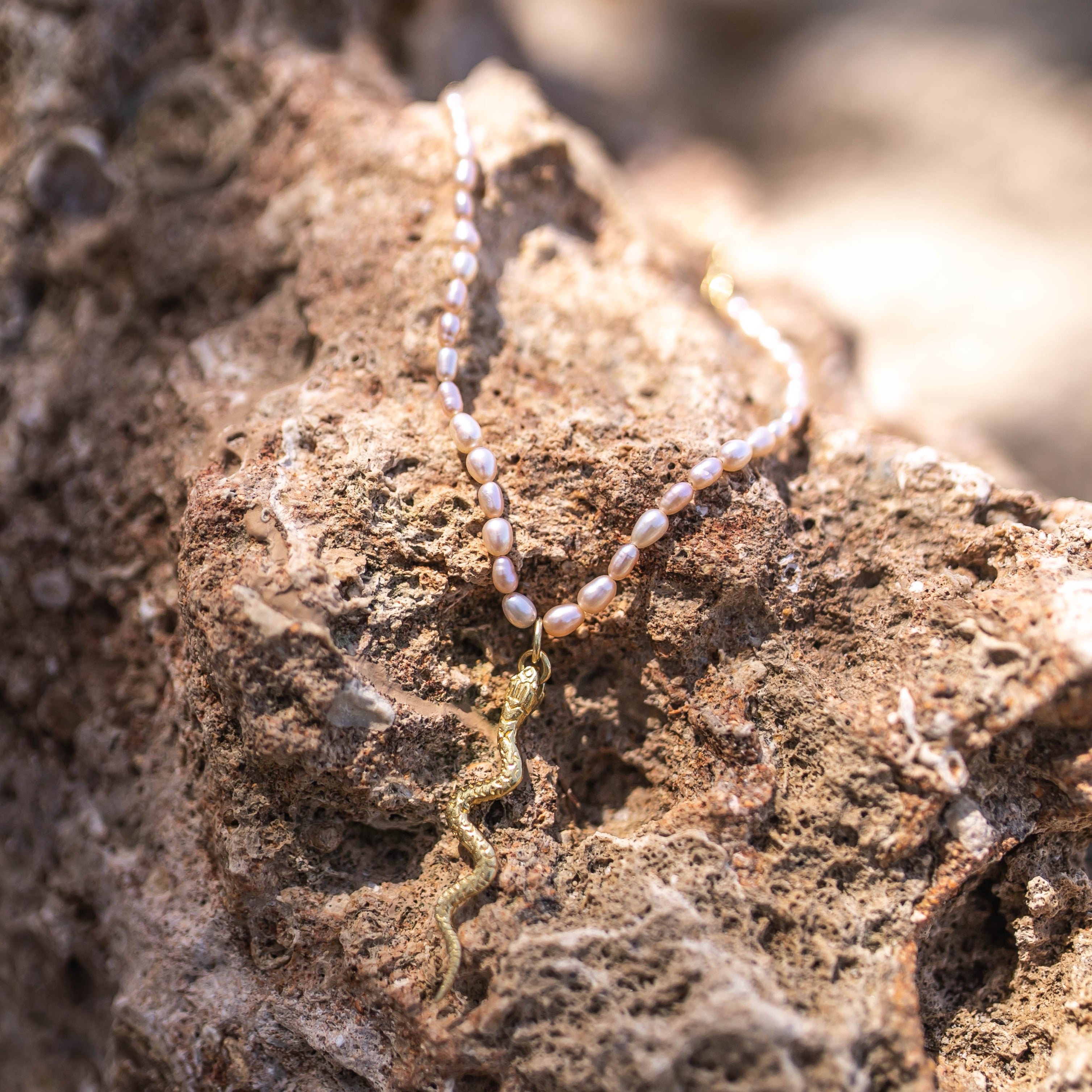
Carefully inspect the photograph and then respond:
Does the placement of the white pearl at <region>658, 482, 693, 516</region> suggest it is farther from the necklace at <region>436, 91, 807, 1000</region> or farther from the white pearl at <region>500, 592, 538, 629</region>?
the white pearl at <region>500, 592, 538, 629</region>

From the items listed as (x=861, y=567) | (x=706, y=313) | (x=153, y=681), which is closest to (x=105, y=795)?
(x=153, y=681)

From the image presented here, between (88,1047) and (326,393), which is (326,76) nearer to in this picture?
(326,393)

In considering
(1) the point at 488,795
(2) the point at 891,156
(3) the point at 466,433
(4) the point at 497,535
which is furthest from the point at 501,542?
(2) the point at 891,156

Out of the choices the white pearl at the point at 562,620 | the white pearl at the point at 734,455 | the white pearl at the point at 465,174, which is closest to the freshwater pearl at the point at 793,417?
the white pearl at the point at 734,455

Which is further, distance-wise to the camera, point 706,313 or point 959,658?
point 706,313

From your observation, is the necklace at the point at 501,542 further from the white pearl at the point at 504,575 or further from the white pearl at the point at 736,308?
the white pearl at the point at 736,308

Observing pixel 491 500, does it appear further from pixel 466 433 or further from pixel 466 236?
pixel 466 236

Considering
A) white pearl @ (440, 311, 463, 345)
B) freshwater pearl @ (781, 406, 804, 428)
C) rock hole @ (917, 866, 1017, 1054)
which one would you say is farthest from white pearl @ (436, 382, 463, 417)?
rock hole @ (917, 866, 1017, 1054)
